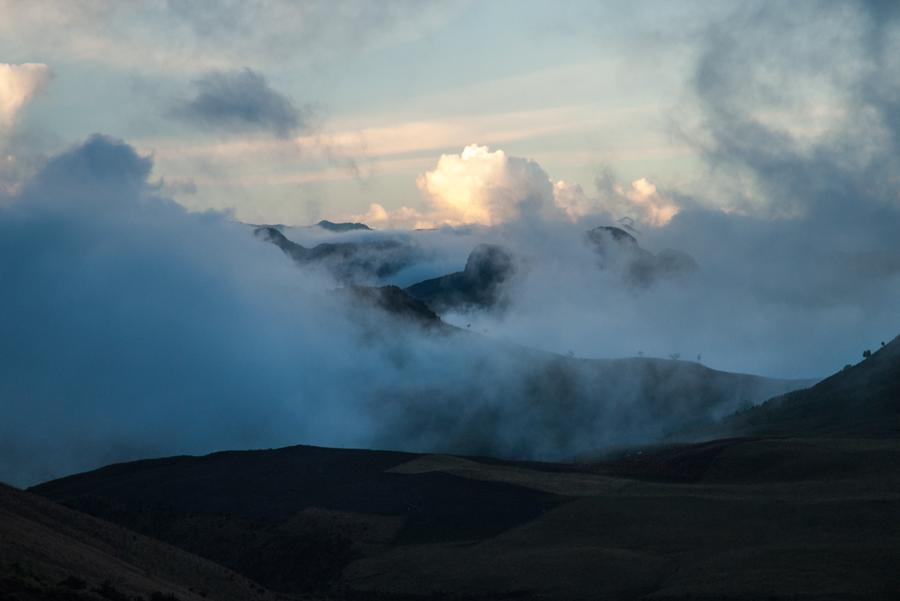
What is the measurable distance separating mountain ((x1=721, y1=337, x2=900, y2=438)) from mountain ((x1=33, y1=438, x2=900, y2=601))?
9.87 m

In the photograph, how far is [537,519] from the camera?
57062 millimetres

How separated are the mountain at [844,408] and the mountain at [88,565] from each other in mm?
46269

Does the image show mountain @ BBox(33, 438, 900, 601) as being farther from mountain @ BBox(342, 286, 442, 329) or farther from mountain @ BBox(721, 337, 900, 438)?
mountain @ BBox(342, 286, 442, 329)

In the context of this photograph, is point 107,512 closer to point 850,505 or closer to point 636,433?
point 850,505

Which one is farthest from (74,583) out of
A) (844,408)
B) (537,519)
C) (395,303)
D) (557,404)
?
(395,303)

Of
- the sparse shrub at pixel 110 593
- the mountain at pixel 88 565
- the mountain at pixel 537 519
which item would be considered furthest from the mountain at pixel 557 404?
the sparse shrub at pixel 110 593

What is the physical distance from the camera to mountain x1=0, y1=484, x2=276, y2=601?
27.6 metres

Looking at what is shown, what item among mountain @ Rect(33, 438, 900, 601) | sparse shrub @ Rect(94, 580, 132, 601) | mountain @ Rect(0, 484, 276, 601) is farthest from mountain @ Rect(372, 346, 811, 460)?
sparse shrub @ Rect(94, 580, 132, 601)

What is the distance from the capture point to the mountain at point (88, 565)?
2756 centimetres

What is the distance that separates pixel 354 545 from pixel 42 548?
26261mm

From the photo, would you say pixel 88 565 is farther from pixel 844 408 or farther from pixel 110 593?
pixel 844 408

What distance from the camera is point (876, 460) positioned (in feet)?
199

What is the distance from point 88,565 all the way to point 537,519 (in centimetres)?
2861

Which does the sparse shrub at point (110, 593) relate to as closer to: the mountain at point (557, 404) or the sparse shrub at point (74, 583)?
the sparse shrub at point (74, 583)
